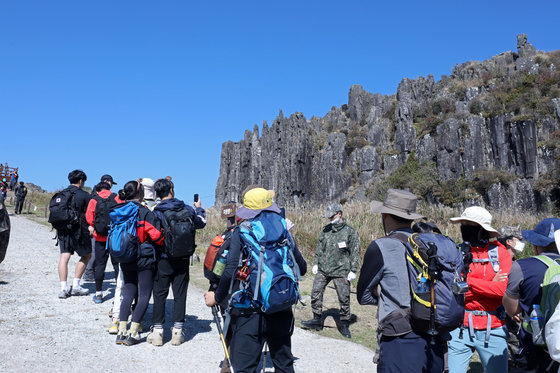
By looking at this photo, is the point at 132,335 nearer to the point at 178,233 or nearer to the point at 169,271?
the point at 169,271

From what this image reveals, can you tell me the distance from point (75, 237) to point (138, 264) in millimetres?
2929

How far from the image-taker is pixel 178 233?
5.61 meters

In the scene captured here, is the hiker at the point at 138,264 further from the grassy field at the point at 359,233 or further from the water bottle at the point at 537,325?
the water bottle at the point at 537,325

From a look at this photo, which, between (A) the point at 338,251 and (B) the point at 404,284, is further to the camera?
(A) the point at 338,251

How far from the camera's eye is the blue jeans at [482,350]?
3936mm

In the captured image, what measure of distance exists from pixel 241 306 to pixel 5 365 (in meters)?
3.28

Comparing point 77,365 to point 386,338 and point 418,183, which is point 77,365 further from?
point 418,183

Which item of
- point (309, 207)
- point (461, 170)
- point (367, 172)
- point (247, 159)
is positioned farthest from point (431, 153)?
point (247, 159)

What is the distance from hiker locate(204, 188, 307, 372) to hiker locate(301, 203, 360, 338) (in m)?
4.09

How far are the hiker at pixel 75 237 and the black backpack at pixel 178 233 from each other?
3.11 m

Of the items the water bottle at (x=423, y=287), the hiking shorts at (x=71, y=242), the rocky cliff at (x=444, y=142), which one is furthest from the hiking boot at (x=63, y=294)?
the rocky cliff at (x=444, y=142)

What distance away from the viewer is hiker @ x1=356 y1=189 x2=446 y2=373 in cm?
288

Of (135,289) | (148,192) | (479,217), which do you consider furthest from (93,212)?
(479,217)

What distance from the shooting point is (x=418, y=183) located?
37031 mm
